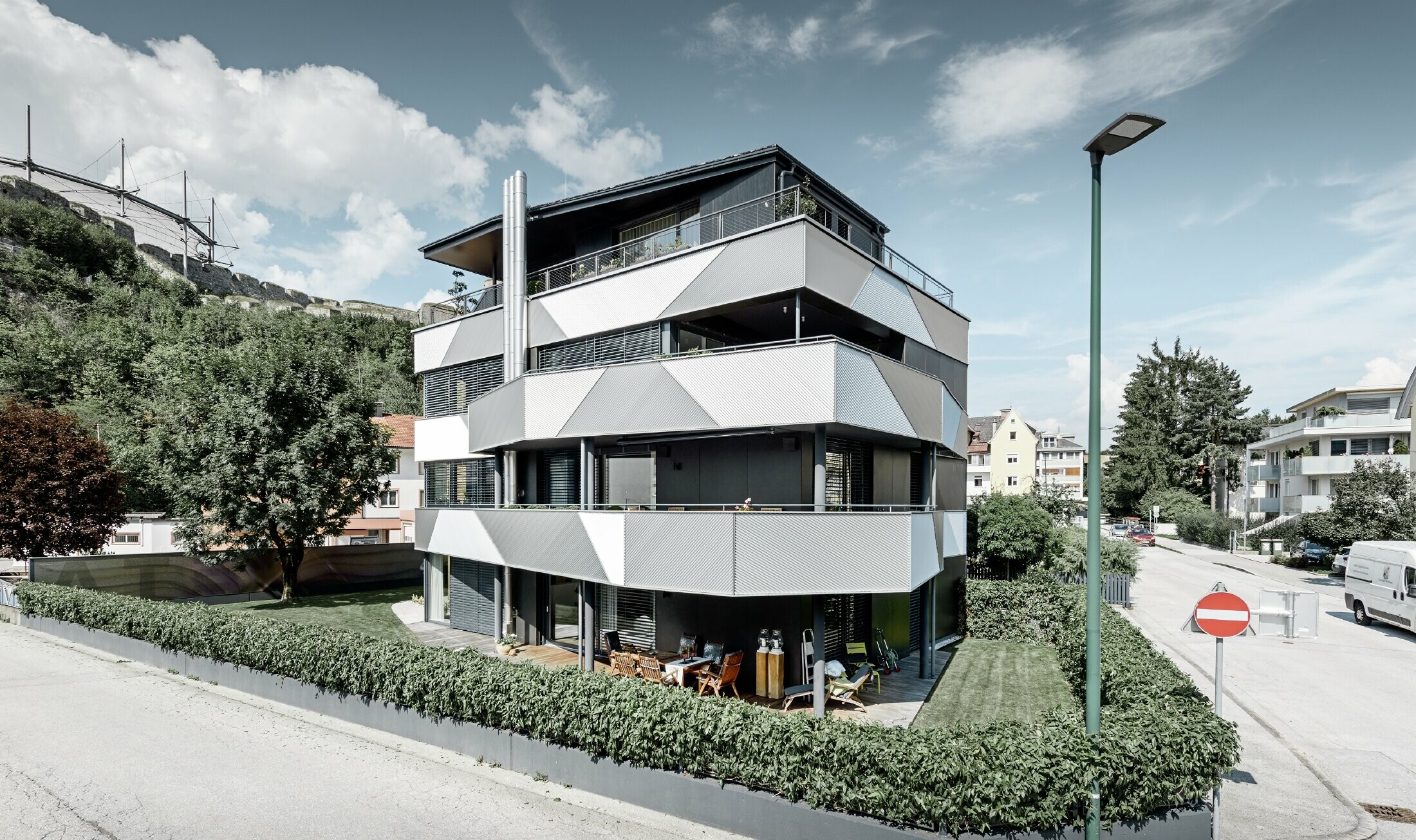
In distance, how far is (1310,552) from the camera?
40.0 meters

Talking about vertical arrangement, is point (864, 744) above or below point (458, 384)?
below

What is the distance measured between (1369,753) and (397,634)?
21857mm

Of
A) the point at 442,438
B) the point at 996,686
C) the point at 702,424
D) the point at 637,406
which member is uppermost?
the point at 637,406

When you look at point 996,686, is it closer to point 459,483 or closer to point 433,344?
point 459,483

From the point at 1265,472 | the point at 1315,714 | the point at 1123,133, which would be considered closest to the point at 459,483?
the point at 1123,133

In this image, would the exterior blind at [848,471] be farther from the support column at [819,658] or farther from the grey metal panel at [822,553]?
the support column at [819,658]

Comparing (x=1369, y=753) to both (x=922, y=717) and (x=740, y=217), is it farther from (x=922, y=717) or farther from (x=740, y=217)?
(x=740, y=217)

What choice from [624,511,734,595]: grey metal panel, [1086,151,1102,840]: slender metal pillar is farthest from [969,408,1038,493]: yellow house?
[1086,151,1102,840]: slender metal pillar

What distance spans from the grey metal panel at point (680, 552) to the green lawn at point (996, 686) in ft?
14.9

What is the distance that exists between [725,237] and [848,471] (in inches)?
234

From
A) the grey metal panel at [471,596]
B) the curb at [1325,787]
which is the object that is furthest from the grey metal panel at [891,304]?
the grey metal panel at [471,596]

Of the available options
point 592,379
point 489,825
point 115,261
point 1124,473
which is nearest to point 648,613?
point 592,379

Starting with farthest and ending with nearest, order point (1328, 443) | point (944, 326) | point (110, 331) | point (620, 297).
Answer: point (110, 331)
point (1328, 443)
point (944, 326)
point (620, 297)

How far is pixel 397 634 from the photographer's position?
20.2 metres
